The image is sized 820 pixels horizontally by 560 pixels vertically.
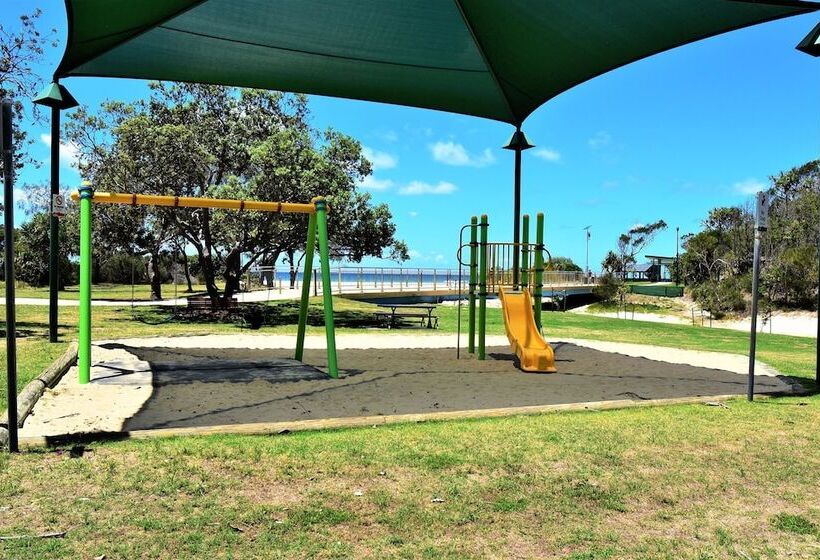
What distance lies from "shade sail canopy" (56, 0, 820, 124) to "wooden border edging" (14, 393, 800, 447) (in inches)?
174

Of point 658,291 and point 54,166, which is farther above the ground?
point 54,166

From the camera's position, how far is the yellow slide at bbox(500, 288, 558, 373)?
28.8ft

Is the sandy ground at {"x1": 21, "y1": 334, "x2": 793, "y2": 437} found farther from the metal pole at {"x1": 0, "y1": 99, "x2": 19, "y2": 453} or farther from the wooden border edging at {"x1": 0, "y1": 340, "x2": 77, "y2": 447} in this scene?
the metal pole at {"x1": 0, "y1": 99, "x2": 19, "y2": 453}

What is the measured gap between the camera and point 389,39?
7.84m

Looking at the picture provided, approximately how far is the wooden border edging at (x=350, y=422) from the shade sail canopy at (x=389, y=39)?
174 inches

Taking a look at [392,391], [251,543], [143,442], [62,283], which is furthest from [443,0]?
[62,283]

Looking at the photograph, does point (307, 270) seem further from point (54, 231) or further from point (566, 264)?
point (566, 264)

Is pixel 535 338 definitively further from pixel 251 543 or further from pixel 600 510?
pixel 251 543

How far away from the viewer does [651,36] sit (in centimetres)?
728

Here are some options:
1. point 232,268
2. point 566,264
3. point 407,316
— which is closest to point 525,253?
point 407,316

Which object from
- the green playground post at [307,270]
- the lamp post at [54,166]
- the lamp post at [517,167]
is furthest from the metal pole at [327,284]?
the lamp post at [54,166]

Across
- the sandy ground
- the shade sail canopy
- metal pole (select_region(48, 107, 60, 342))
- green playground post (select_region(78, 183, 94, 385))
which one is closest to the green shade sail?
the shade sail canopy

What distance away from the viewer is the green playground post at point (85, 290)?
664 centimetres

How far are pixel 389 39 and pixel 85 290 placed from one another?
4961mm
